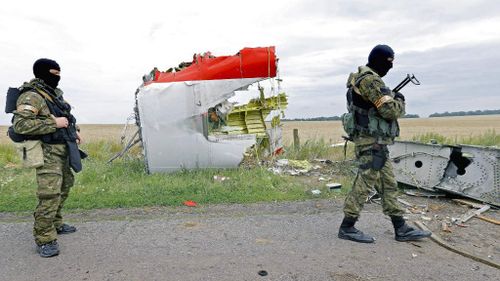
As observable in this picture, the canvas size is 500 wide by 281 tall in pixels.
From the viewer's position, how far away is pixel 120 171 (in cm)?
751

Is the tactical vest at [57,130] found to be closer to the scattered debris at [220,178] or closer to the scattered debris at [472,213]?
the scattered debris at [220,178]

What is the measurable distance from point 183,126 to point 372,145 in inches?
180

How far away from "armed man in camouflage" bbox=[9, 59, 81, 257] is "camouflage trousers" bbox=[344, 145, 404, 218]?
121 inches

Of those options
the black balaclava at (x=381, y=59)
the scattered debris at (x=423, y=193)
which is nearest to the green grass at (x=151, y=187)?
the scattered debris at (x=423, y=193)

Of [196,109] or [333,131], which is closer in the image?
[196,109]

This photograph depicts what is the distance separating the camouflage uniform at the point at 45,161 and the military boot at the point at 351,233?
3081mm

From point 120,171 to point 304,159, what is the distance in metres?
4.43

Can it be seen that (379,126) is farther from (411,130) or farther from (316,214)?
(411,130)

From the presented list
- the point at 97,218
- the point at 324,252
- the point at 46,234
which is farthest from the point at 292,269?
the point at 97,218

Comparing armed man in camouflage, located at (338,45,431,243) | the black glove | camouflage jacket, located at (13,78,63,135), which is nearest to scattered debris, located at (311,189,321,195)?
armed man in camouflage, located at (338,45,431,243)

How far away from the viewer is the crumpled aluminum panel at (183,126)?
7508 millimetres

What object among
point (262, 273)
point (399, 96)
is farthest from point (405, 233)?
point (262, 273)

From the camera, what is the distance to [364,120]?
392cm

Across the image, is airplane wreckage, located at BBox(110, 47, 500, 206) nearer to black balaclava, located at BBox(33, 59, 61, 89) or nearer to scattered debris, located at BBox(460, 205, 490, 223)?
black balaclava, located at BBox(33, 59, 61, 89)
